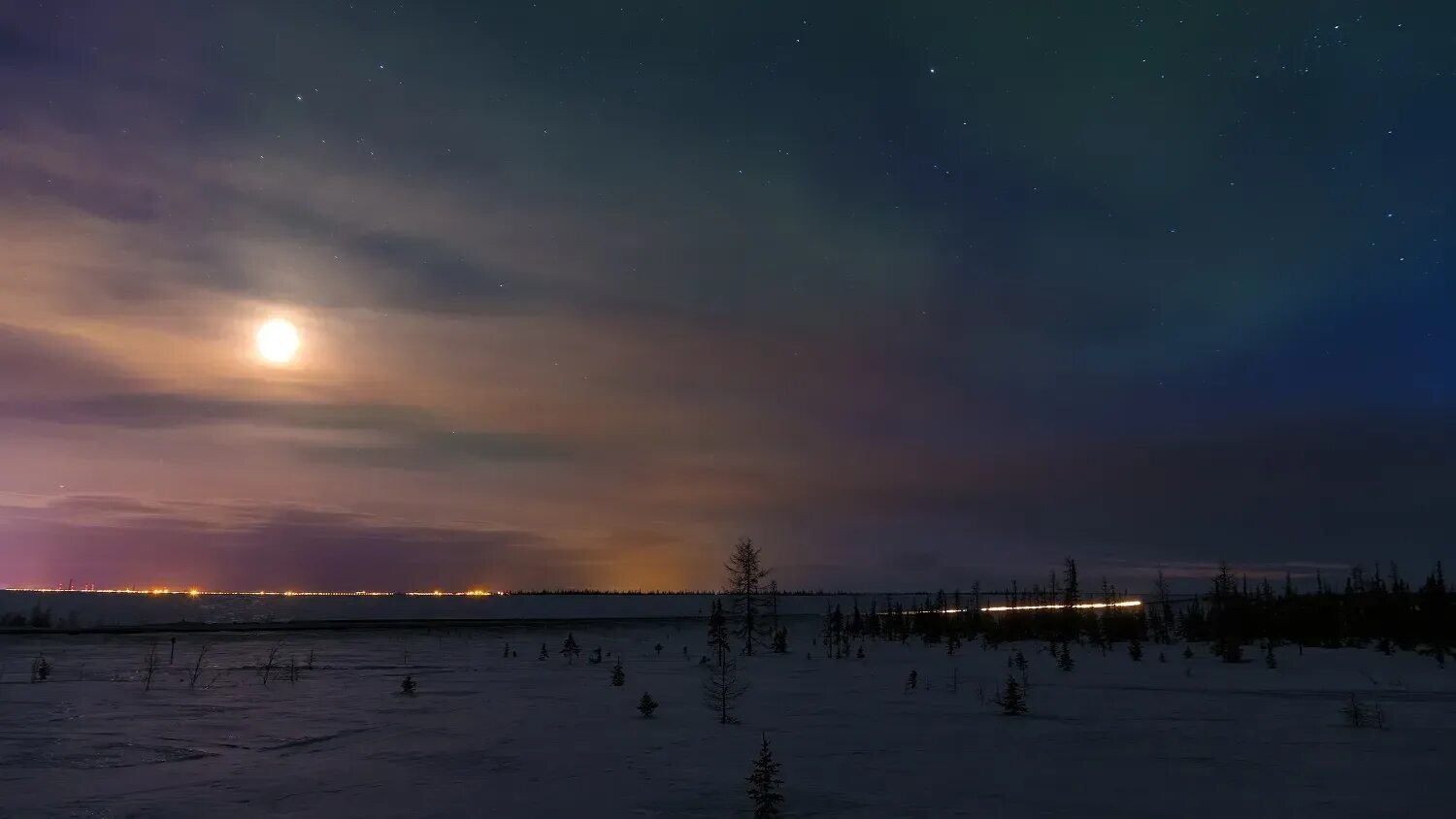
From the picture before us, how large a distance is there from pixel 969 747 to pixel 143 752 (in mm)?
19391

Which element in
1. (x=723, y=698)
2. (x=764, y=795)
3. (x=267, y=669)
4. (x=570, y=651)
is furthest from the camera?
(x=570, y=651)

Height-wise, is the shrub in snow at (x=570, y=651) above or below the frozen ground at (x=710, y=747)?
below

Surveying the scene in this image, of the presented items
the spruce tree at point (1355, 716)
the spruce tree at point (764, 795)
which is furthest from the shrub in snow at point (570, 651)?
the spruce tree at point (764, 795)

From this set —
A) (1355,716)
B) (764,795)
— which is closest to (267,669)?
(764,795)

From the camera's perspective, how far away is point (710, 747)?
2123 cm

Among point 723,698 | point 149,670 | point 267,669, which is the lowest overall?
point 267,669

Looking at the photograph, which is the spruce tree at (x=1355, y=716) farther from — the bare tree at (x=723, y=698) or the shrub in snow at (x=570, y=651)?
the shrub in snow at (x=570, y=651)

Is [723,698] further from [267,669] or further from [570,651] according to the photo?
[570,651]

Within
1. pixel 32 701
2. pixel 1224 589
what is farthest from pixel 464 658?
pixel 1224 589

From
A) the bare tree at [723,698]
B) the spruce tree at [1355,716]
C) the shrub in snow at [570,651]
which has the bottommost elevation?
the shrub in snow at [570,651]

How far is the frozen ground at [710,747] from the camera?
15.0 m

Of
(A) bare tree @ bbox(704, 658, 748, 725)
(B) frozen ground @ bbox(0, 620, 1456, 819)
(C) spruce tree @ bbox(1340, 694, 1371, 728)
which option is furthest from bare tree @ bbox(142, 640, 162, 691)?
(C) spruce tree @ bbox(1340, 694, 1371, 728)

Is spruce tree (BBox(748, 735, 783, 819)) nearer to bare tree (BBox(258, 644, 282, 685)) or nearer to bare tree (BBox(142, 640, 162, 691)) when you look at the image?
bare tree (BBox(142, 640, 162, 691))

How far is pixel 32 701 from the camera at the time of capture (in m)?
28.2
